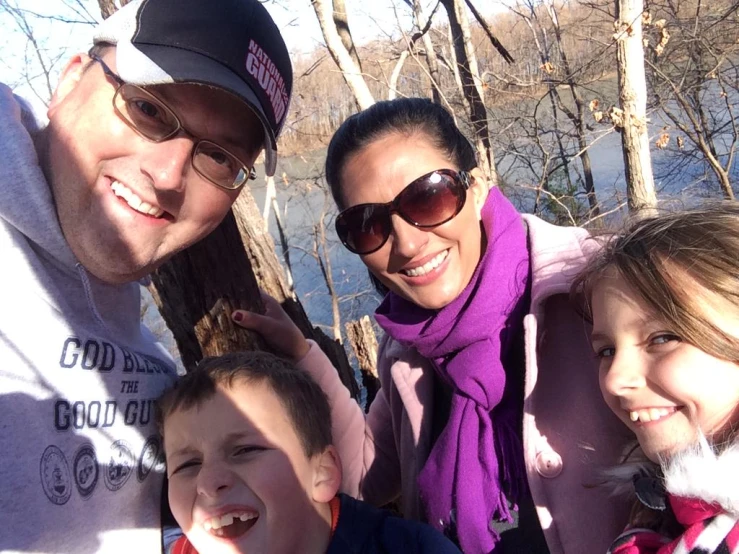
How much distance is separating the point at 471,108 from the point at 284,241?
19.4ft

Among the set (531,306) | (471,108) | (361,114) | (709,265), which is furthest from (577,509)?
(471,108)

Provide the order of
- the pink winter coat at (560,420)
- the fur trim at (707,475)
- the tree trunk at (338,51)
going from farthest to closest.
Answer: the tree trunk at (338,51)
the pink winter coat at (560,420)
the fur trim at (707,475)

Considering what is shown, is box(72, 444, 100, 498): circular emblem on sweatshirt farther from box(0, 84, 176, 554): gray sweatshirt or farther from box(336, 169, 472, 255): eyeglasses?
box(336, 169, 472, 255): eyeglasses

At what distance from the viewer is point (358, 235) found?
6.43 ft

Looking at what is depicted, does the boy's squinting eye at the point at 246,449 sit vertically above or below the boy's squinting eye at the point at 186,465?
above

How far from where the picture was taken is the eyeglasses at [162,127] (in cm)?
147

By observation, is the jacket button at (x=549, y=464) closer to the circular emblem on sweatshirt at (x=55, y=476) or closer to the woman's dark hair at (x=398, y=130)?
the woman's dark hair at (x=398, y=130)

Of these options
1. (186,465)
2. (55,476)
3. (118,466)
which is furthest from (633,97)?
(55,476)

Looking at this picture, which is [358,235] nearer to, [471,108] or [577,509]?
[577,509]

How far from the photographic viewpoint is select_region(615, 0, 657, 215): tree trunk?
16.8 feet

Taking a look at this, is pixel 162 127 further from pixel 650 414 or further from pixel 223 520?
pixel 650 414

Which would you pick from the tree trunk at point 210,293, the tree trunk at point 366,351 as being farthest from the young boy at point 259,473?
the tree trunk at point 366,351

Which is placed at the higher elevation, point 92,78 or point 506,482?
point 92,78

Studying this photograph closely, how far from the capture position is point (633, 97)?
206 inches
